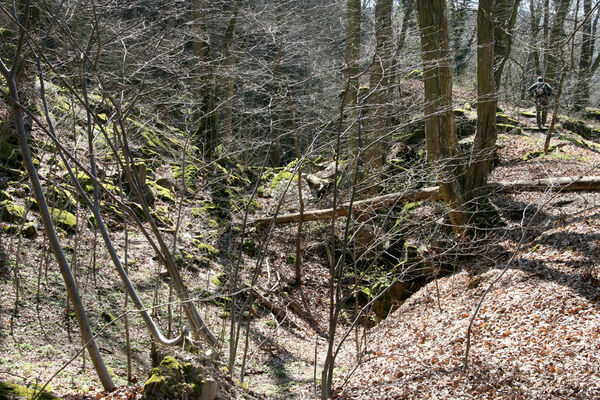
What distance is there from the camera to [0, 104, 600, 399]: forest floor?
525 cm

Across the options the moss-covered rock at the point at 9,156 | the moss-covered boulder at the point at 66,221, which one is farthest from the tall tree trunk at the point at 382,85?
the moss-covered rock at the point at 9,156

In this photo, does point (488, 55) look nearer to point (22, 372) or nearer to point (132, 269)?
point (132, 269)

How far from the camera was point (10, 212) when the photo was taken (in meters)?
7.64

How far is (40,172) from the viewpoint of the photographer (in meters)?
8.43

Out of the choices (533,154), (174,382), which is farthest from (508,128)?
(174,382)

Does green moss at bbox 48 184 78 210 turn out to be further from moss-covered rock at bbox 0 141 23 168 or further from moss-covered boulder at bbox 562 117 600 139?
moss-covered boulder at bbox 562 117 600 139

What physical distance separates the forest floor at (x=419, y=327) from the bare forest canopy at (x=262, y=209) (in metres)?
0.05

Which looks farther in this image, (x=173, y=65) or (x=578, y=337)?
(x=173, y=65)

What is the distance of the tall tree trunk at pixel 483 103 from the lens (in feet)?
28.9

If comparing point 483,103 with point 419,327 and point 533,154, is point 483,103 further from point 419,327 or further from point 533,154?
point 419,327

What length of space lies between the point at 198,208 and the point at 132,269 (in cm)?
312

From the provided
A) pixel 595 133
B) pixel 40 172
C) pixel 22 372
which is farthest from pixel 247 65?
pixel 595 133

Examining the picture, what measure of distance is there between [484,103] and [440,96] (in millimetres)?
1528

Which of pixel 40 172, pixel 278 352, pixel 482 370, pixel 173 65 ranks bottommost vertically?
pixel 278 352
